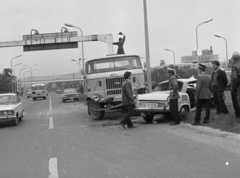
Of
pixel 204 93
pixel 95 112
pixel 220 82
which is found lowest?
pixel 95 112

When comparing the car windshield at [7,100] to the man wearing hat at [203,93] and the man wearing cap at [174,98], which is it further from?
the man wearing hat at [203,93]

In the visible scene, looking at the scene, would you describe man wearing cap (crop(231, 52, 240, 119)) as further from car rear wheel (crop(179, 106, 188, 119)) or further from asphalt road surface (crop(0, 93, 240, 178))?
car rear wheel (crop(179, 106, 188, 119))

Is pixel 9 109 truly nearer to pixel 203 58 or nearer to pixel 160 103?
pixel 160 103

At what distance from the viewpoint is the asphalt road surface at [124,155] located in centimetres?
533

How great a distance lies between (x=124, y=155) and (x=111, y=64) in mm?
8156

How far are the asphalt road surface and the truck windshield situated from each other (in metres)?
4.91

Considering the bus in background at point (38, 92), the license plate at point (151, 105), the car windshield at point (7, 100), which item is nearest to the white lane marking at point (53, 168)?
the license plate at point (151, 105)

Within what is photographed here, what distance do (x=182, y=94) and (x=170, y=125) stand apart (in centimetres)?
140

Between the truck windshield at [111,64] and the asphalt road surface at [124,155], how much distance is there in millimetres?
4910

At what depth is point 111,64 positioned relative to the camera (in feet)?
47.0

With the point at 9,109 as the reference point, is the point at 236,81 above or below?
above

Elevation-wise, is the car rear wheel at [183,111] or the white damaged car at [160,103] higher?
the white damaged car at [160,103]

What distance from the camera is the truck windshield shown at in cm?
1429

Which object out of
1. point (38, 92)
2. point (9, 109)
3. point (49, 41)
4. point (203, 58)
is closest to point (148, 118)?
point (9, 109)
